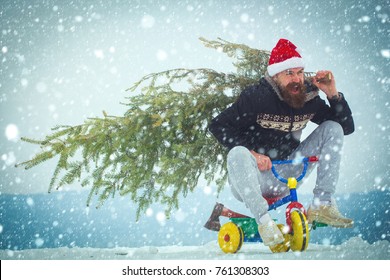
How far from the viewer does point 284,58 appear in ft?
12.2

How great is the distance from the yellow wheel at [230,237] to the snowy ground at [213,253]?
8cm

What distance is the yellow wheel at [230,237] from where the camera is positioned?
3.48 m

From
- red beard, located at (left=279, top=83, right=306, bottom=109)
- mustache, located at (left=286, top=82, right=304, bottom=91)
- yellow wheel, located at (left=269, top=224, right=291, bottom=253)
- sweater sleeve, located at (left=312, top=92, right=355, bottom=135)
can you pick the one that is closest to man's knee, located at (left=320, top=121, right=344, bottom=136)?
sweater sleeve, located at (left=312, top=92, right=355, bottom=135)

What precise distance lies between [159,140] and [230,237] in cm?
138

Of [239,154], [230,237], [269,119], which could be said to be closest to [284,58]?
[269,119]

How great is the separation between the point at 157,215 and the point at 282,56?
2365 mm

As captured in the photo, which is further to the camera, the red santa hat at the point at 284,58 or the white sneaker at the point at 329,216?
the red santa hat at the point at 284,58

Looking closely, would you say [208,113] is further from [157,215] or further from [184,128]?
[157,215]

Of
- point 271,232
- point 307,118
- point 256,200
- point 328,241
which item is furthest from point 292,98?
point 328,241

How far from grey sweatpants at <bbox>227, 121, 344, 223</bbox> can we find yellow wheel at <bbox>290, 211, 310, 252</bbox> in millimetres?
231

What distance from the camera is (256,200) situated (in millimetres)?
3094

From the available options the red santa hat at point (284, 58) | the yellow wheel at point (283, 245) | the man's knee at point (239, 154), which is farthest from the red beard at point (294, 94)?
the yellow wheel at point (283, 245)

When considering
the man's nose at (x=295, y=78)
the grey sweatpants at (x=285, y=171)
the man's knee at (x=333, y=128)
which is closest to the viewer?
the grey sweatpants at (x=285, y=171)

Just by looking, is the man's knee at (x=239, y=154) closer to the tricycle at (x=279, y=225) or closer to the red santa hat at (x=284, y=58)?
the tricycle at (x=279, y=225)
